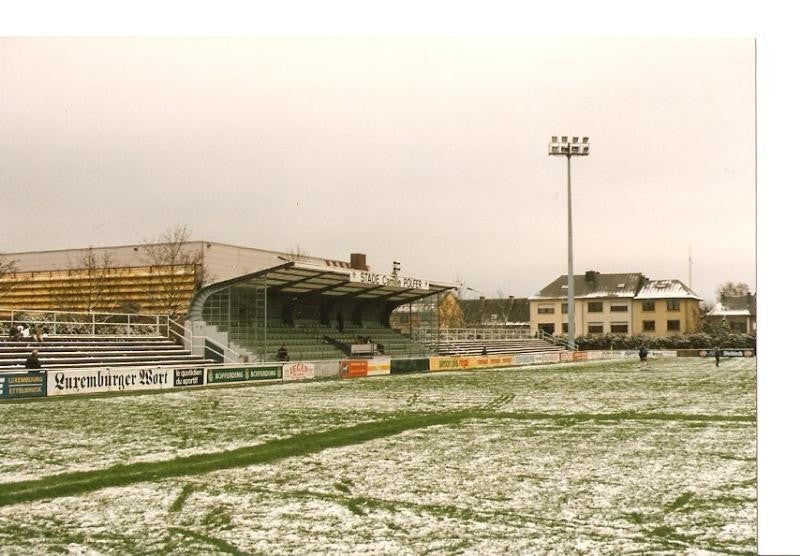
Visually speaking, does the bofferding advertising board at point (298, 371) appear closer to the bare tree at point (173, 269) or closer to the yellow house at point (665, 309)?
the bare tree at point (173, 269)

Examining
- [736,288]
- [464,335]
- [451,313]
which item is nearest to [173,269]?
[464,335]

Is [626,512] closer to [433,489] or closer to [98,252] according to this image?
[433,489]

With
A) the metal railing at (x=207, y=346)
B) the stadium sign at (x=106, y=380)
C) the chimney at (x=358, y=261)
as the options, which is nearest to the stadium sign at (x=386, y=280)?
the metal railing at (x=207, y=346)

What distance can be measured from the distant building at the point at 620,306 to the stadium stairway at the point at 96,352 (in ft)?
163

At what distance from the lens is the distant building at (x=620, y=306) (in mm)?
76113

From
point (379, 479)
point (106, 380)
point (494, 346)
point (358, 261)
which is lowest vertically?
point (494, 346)

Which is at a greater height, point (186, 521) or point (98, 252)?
point (98, 252)

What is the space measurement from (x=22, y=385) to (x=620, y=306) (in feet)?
231

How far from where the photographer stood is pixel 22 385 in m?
24.3

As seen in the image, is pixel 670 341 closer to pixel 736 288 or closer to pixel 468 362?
pixel 468 362

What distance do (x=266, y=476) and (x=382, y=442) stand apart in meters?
3.74

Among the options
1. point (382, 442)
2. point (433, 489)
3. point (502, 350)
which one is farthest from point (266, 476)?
point (502, 350)

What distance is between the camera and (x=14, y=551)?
7.89 meters

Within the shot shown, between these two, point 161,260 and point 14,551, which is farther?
point 161,260
